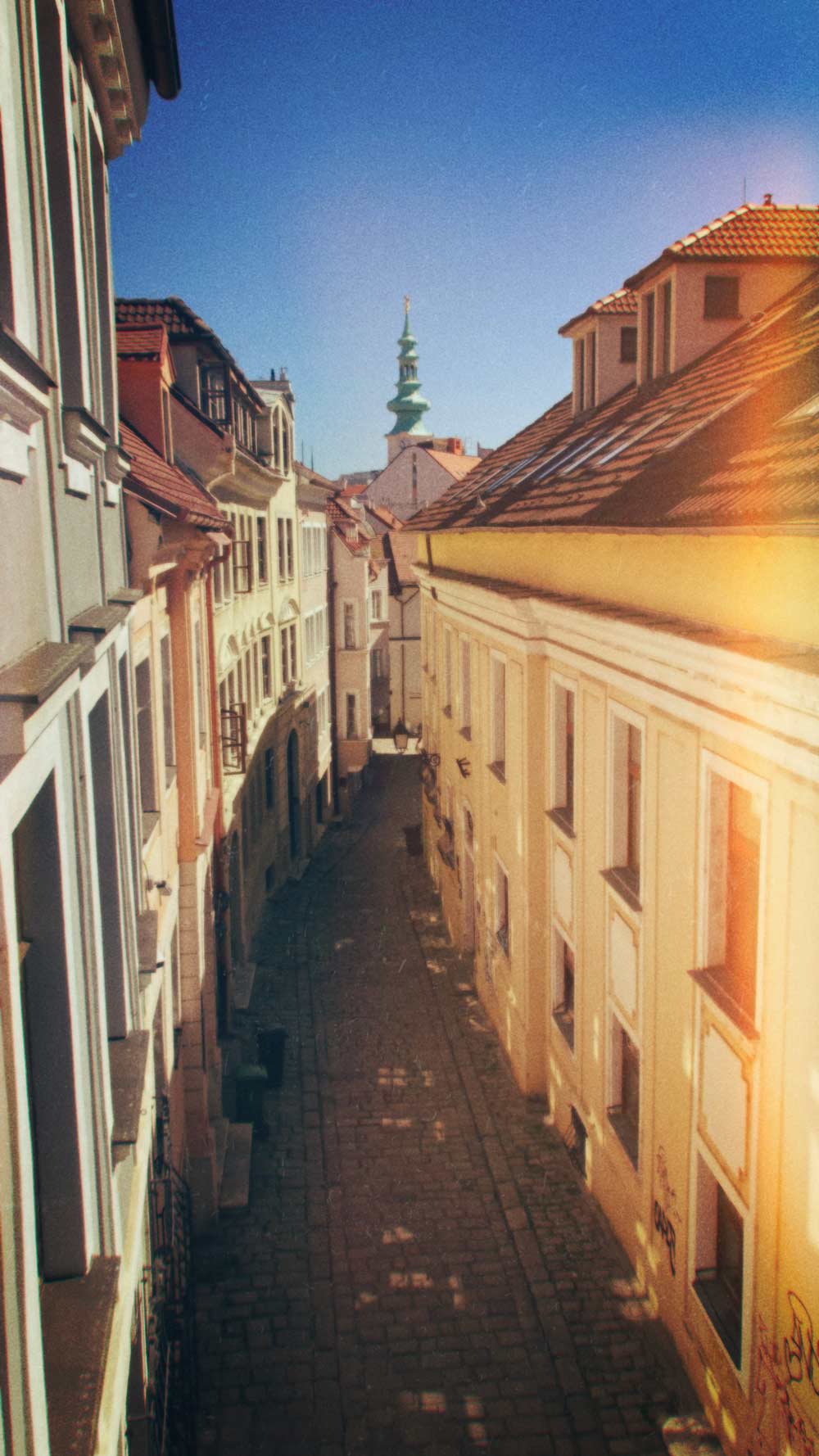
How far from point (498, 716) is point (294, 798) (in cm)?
1392

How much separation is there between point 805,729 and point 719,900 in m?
2.51

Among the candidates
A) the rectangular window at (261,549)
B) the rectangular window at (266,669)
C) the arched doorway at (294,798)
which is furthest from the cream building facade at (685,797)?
the arched doorway at (294,798)

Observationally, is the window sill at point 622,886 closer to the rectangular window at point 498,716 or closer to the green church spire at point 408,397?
the rectangular window at point 498,716

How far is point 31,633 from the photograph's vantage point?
394 centimetres

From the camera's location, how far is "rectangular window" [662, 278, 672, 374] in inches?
549

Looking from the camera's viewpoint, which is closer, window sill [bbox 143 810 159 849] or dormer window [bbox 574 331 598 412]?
window sill [bbox 143 810 159 849]

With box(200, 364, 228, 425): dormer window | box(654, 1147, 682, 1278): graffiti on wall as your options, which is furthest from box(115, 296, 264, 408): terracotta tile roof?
box(654, 1147, 682, 1278): graffiti on wall

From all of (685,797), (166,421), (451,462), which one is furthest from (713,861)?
(451,462)

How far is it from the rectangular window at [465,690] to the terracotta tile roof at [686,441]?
217 cm

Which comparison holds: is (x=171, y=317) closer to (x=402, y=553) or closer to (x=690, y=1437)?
(x=690, y=1437)

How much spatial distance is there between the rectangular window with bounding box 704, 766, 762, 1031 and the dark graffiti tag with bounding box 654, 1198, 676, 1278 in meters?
2.66

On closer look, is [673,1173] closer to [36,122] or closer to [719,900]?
[719,900]

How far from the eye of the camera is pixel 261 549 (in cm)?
2364

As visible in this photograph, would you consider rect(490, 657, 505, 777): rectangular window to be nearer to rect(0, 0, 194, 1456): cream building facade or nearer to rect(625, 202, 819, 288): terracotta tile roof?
rect(625, 202, 819, 288): terracotta tile roof
